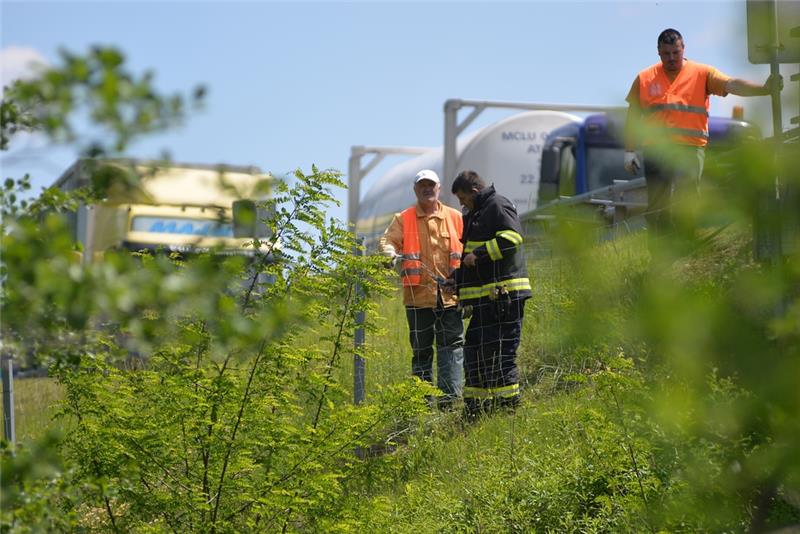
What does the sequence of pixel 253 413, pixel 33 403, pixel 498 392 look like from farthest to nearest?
pixel 33 403, pixel 498 392, pixel 253 413

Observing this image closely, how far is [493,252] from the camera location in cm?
771

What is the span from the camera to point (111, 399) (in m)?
4.88

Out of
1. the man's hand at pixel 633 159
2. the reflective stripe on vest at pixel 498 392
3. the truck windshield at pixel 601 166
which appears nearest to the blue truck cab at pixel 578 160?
the truck windshield at pixel 601 166

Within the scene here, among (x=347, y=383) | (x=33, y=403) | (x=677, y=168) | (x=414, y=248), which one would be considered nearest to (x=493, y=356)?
(x=347, y=383)

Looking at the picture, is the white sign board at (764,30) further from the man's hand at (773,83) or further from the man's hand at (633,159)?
the man's hand at (633,159)

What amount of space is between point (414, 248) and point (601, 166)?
8.03 metres

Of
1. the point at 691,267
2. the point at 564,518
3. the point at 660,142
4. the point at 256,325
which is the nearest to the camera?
the point at 660,142

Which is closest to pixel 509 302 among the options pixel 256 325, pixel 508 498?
pixel 508 498

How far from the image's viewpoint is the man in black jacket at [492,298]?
7.70m

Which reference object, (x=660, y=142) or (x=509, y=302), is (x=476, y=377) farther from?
(x=660, y=142)

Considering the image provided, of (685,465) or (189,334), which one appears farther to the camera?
(189,334)

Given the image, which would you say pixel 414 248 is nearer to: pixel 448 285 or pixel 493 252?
pixel 448 285

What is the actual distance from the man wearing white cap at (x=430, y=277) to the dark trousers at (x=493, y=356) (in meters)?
0.32

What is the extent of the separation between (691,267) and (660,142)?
0.27 meters
